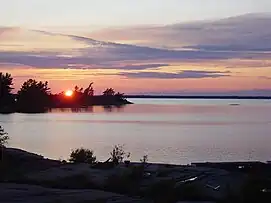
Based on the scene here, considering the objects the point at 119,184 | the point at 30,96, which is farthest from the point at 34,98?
the point at 119,184

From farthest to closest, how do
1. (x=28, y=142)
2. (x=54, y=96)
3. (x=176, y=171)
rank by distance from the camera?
(x=54, y=96) → (x=28, y=142) → (x=176, y=171)

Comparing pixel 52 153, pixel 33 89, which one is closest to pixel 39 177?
pixel 52 153

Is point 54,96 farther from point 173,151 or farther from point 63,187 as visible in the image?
point 63,187

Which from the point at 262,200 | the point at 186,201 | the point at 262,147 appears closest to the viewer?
the point at 262,200

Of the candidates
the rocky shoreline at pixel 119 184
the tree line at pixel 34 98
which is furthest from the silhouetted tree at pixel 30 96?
the rocky shoreline at pixel 119 184

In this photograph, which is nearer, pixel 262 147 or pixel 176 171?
pixel 176 171

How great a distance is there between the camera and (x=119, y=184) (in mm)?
13914

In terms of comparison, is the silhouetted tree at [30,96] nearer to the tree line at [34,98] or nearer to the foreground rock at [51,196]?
the tree line at [34,98]

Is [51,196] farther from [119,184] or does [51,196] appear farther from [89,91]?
[89,91]

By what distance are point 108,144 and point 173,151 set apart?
6732mm

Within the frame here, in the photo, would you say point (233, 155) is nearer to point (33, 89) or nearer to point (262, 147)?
point (262, 147)

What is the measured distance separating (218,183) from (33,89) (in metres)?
99.8

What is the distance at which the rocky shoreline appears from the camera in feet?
37.1

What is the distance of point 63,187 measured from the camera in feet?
44.8
